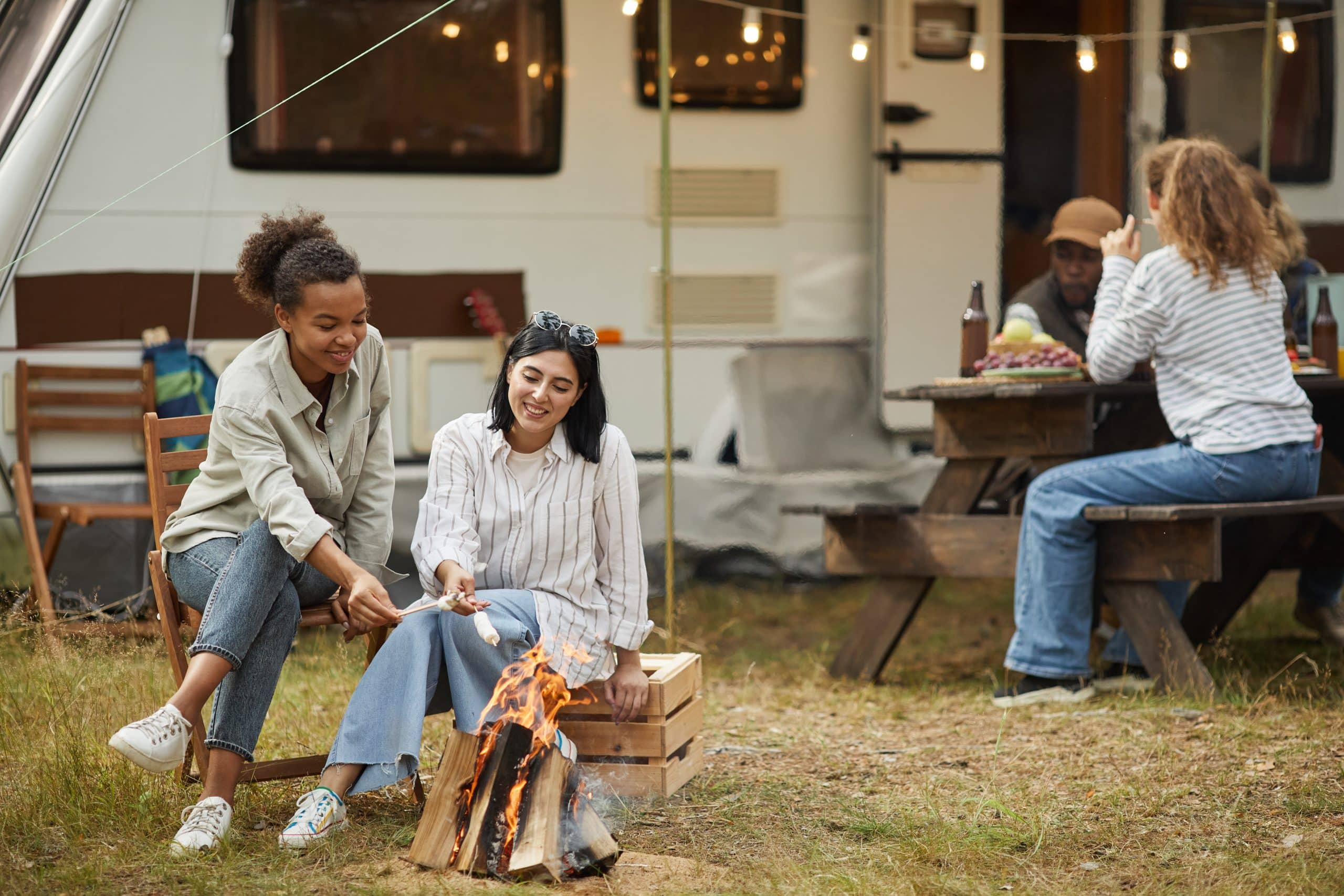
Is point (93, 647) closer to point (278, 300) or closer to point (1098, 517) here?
point (278, 300)

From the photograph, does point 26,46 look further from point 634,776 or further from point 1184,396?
point 1184,396

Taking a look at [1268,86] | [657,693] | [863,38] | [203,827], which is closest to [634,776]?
[657,693]

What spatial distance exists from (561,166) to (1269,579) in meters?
3.57

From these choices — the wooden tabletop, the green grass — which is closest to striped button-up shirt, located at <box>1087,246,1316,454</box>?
the wooden tabletop

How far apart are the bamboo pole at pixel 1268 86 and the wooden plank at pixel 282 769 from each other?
13.3ft

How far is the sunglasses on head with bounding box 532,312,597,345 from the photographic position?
9.85 ft

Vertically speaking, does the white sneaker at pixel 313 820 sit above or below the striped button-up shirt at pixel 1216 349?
below

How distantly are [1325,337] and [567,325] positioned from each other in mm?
2897

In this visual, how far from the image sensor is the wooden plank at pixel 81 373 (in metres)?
4.75

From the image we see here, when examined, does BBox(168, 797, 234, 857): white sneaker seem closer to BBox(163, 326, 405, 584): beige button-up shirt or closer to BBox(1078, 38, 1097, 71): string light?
BBox(163, 326, 405, 584): beige button-up shirt

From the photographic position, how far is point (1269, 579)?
634 centimetres

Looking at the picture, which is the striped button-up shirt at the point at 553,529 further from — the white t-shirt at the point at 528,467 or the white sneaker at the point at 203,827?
the white sneaker at the point at 203,827

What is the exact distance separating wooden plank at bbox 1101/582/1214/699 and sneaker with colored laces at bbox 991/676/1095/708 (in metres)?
0.20

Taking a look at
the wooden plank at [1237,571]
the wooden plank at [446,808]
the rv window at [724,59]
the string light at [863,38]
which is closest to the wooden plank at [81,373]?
the rv window at [724,59]
